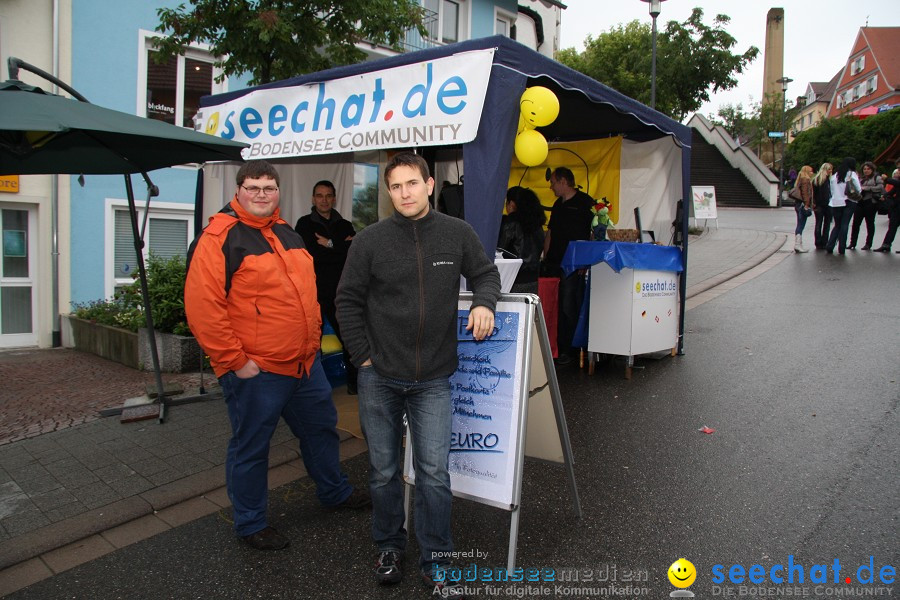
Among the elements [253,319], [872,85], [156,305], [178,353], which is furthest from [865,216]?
[872,85]

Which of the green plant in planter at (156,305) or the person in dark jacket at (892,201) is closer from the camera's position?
the green plant in planter at (156,305)

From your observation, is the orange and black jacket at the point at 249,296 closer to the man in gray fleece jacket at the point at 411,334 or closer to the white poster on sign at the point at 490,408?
the man in gray fleece jacket at the point at 411,334

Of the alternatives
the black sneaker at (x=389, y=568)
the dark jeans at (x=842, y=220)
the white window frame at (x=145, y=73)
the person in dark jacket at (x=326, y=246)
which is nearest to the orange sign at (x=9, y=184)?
the white window frame at (x=145, y=73)

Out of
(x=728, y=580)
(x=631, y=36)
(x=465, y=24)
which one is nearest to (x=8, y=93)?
(x=728, y=580)

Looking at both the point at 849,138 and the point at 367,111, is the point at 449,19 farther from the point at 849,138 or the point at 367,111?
the point at 849,138

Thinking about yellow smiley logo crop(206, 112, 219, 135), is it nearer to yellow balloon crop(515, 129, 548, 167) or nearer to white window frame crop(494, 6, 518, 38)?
yellow balloon crop(515, 129, 548, 167)

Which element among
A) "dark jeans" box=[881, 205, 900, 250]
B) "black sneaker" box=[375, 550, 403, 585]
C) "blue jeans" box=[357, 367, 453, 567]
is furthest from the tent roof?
"dark jeans" box=[881, 205, 900, 250]

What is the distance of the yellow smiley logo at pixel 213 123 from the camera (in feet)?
18.4

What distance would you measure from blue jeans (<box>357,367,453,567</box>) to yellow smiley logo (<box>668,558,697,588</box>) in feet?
3.38

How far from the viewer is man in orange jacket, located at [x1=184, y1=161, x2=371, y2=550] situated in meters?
2.92

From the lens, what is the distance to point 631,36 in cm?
3988

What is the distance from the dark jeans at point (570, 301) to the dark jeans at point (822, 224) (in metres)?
10.4

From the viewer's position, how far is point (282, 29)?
615cm

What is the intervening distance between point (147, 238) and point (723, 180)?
26.9 m
